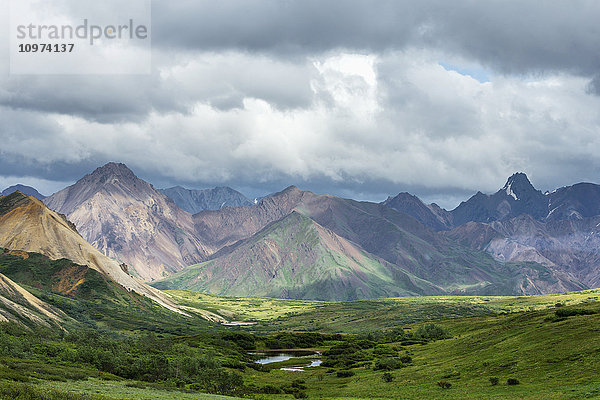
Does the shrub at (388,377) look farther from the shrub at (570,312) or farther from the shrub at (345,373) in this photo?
the shrub at (570,312)

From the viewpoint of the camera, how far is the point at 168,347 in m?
160

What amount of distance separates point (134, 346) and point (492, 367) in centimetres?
10955

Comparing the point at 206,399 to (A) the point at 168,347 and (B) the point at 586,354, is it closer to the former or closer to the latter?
(B) the point at 586,354

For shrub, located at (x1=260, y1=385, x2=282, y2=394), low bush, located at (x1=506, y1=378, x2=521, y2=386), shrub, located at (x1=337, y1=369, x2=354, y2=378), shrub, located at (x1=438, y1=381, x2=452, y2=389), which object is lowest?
shrub, located at (x1=337, y1=369, x2=354, y2=378)

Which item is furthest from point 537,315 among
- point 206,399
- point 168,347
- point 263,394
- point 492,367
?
point 168,347

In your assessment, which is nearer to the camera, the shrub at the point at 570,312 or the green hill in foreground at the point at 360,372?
the green hill in foreground at the point at 360,372

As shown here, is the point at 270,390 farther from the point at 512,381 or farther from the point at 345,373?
the point at 512,381

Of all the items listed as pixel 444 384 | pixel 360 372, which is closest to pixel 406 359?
pixel 360 372

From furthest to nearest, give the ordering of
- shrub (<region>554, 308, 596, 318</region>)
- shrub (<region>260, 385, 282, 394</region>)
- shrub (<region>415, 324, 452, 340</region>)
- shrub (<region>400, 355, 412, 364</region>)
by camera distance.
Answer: shrub (<region>415, 324, 452, 340</region>) → shrub (<region>400, 355, 412, 364</region>) → shrub (<region>554, 308, 596, 318</region>) → shrub (<region>260, 385, 282, 394</region>)

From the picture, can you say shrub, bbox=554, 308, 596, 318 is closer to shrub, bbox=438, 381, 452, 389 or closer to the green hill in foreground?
the green hill in foreground

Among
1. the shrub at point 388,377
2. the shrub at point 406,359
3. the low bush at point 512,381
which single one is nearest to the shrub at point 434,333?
the shrub at point 406,359

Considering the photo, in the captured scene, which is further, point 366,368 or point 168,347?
point 168,347

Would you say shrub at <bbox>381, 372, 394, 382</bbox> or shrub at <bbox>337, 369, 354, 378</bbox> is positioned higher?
shrub at <bbox>381, 372, 394, 382</bbox>

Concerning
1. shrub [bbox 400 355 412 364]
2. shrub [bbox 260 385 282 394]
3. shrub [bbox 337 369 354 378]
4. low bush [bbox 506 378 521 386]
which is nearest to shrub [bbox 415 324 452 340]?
Result: shrub [bbox 400 355 412 364]
